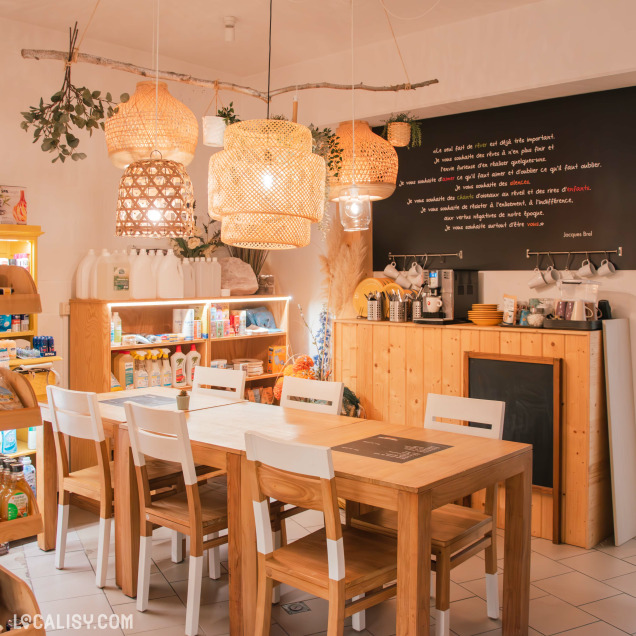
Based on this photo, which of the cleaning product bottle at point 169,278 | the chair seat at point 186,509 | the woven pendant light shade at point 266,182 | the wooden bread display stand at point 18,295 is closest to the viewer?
the wooden bread display stand at point 18,295

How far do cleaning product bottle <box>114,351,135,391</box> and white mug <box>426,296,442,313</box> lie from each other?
6.90 ft

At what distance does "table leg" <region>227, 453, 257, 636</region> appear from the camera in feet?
8.99

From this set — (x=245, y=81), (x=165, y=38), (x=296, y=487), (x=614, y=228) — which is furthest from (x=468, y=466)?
(x=245, y=81)

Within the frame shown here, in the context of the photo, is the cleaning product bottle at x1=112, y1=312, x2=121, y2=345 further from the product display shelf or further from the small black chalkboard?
the small black chalkboard

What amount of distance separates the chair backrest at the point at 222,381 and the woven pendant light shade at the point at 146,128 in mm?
1403

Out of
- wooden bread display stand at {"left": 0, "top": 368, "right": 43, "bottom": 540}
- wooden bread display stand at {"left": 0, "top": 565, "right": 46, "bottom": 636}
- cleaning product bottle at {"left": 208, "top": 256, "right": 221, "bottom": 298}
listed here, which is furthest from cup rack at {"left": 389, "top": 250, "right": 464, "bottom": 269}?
wooden bread display stand at {"left": 0, "top": 565, "right": 46, "bottom": 636}

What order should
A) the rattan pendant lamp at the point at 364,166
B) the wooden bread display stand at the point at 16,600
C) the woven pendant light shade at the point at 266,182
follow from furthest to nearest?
the rattan pendant lamp at the point at 364,166, the woven pendant light shade at the point at 266,182, the wooden bread display stand at the point at 16,600

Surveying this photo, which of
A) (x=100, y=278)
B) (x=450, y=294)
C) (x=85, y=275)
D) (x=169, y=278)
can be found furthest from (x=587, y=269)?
(x=85, y=275)

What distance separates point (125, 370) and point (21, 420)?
123 inches

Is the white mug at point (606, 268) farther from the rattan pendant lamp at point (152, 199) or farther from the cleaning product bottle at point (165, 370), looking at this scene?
the cleaning product bottle at point (165, 370)

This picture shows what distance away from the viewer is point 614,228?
13.6 feet

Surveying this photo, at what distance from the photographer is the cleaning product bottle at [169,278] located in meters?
4.91

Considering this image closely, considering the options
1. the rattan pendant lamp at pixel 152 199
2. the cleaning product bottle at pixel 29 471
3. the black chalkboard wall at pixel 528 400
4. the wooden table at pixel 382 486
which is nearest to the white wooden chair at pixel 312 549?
the wooden table at pixel 382 486

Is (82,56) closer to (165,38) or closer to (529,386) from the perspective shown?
(165,38)
